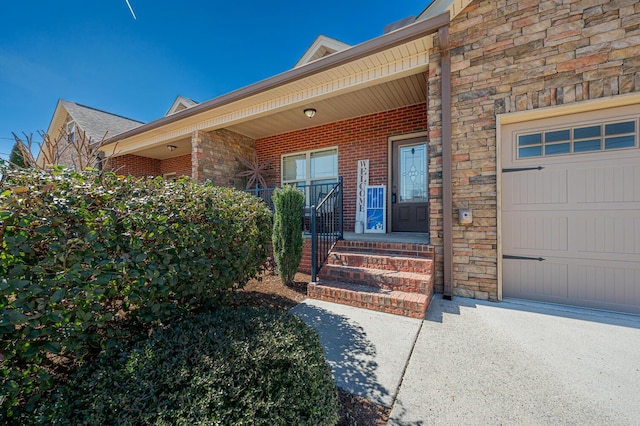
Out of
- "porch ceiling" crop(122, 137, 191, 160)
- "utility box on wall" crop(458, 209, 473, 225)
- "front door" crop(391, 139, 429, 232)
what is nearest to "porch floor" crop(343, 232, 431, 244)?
"front door" crop(391, 139, 429, 232)

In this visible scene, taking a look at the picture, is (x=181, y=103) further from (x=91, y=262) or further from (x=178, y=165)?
(x=91, y=262)

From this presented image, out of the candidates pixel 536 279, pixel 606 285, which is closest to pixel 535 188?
pixel 536 279

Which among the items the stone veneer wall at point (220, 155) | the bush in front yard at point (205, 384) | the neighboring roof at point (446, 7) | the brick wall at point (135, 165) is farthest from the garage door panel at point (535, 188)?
the brick wall at point (135, 165)

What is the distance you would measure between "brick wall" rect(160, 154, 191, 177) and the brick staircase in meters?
6.99

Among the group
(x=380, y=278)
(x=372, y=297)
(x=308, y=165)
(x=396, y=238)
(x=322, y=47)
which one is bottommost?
(x=372, y=297)

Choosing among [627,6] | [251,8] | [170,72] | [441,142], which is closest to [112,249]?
[441,142]

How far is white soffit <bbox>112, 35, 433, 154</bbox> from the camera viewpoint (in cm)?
361

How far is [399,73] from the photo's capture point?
12.4 feet

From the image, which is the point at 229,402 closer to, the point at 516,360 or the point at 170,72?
the point at 516,360

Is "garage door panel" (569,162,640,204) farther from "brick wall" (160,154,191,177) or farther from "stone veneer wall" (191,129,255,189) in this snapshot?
"brick wall" (160,154,191,177)

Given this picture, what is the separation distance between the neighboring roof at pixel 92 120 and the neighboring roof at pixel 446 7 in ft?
34.4

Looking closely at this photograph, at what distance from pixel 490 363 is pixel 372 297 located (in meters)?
1.27

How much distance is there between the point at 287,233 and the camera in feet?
12.0

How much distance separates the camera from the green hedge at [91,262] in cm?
117
